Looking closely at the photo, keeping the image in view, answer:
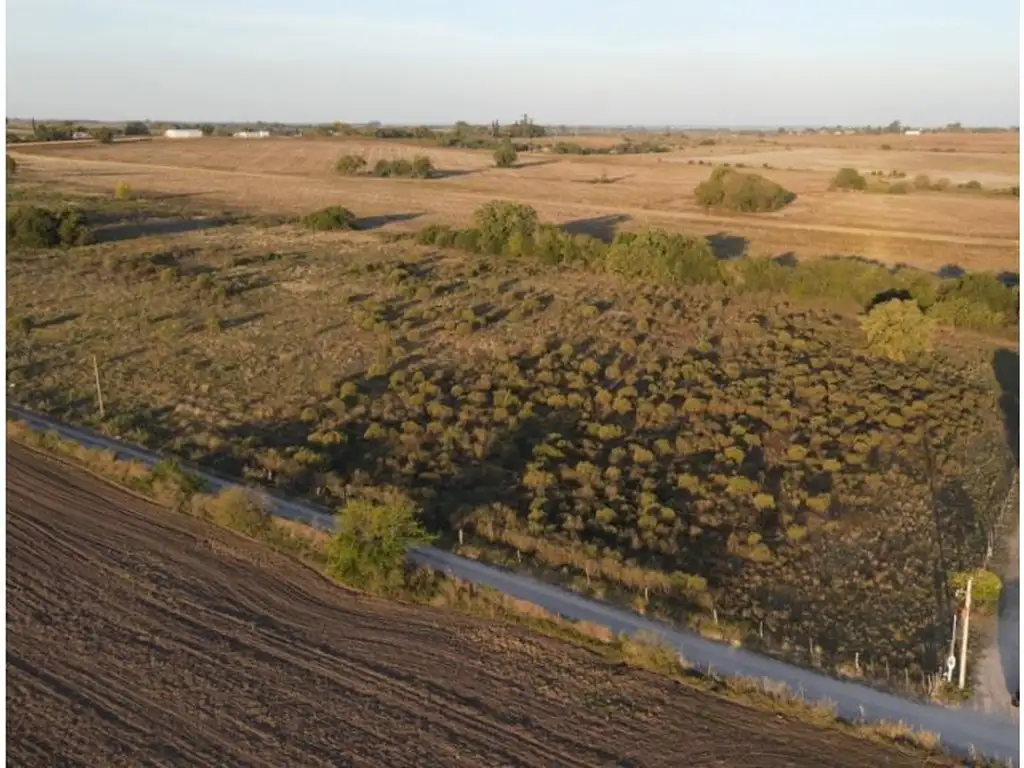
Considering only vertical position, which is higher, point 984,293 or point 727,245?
point 727,245

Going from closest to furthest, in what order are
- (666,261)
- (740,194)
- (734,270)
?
(734,270)
(666,261)
(740,194)

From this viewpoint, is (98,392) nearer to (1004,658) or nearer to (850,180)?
(1004,658)

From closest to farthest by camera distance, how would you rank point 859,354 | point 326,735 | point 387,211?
point 326,735, point 859,354, point 387,211

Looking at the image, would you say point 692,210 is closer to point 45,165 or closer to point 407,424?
point 407,424

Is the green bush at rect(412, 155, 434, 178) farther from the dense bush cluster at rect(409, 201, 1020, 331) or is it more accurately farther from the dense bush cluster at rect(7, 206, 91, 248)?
the dense bush cluster at rect(7, 206, 91, 248)

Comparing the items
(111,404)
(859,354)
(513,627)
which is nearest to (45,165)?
(111,404)

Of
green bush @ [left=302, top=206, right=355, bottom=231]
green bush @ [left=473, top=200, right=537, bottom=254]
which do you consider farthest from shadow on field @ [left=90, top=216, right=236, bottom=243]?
green bush @ [left=473, top=200, right=537, bottom=254]

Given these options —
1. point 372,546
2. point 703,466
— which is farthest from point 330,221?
point 372,546
